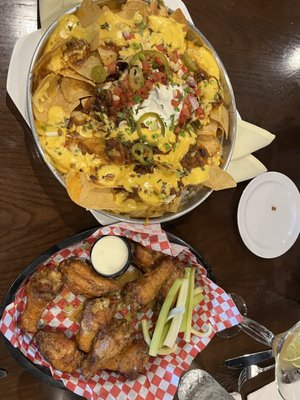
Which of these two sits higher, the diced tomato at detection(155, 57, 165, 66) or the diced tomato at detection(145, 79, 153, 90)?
the diced tomato at detection(155, 57, 165, 66)

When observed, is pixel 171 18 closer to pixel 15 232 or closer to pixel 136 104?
pixel 136 104

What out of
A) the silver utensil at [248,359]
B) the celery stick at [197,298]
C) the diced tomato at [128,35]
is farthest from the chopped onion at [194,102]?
the silver utensil at [248,359]

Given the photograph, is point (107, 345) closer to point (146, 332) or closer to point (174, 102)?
point (146, 332)

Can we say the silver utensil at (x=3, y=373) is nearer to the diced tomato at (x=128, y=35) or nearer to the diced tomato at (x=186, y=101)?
the diced tomato at (x=186, y=101)

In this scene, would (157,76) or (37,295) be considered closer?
(157,76)

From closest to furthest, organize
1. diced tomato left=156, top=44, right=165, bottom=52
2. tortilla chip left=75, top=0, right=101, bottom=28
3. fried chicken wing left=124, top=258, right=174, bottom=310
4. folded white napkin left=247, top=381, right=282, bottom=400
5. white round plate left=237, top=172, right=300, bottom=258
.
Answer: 1. tortilla chip left=75, top=0, right=101, bottom=28
2. diced tomato left=156, top=44, right=165, bottom=52
3. fried chicken wing left=124, top=258, right=174, bottom=310
4. white round plate left=237, top=172, right=300, bottom=258
5. folded white napkin left=247, top=381, right=282, bottom=400

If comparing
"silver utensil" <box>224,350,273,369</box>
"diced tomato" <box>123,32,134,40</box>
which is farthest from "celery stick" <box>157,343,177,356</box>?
"diced tomato" <box>123,32,134,40</box>

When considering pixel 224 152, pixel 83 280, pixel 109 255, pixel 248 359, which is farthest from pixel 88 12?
pixel 248 359

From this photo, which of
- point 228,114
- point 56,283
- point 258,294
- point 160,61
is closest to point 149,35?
point 160,61

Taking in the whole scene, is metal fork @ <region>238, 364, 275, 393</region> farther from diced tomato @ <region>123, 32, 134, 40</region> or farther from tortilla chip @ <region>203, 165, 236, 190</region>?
diced tomato @ <region>123, 32, 134, 40</region>
